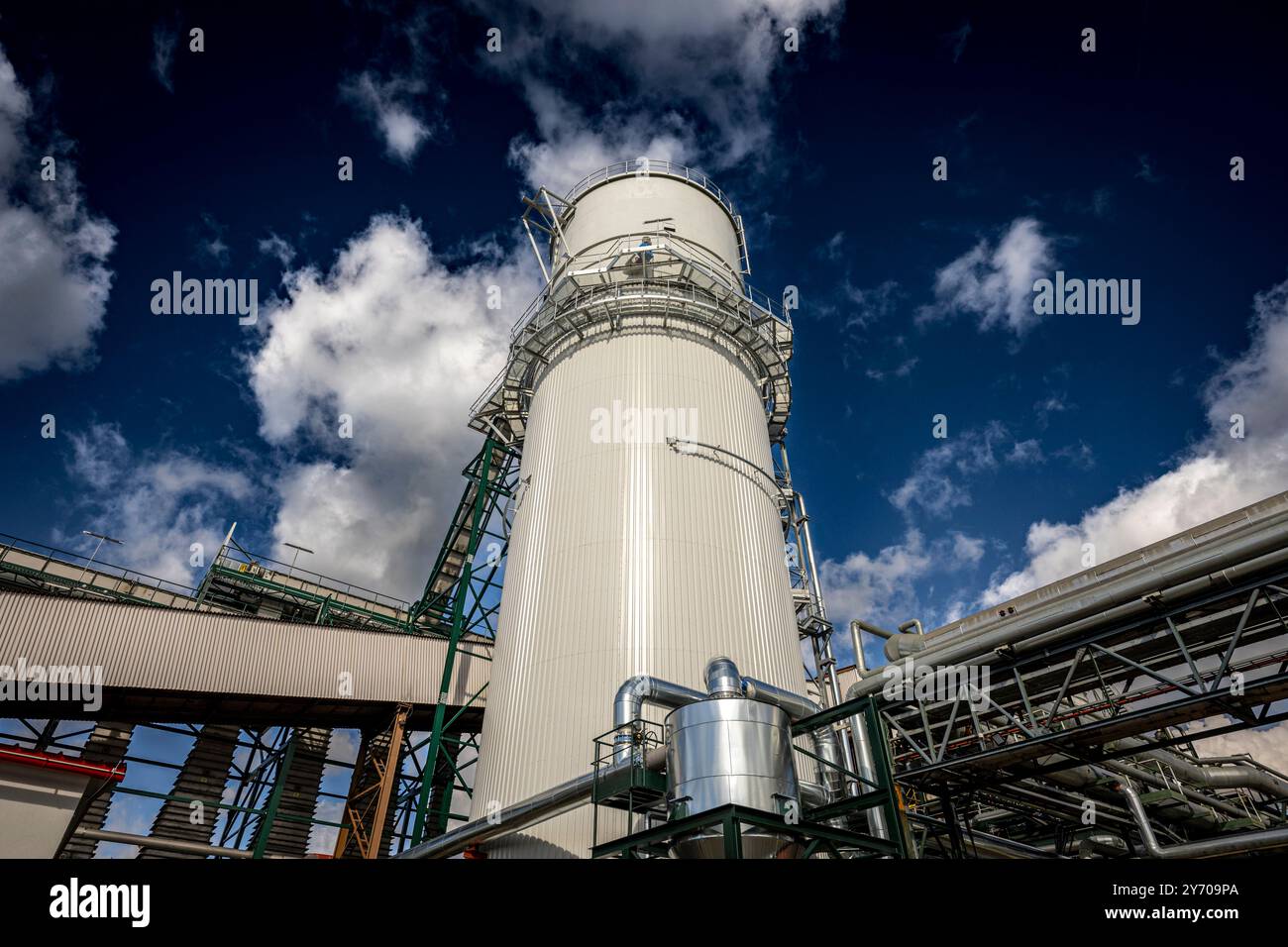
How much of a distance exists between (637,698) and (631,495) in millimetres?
5811

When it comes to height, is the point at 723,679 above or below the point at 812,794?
above

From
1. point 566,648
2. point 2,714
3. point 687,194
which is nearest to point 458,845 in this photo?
point 566,648

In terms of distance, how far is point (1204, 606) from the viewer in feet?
38.6

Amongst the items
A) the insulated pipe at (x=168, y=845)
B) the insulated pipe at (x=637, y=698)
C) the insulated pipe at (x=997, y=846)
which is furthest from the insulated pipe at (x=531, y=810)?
the insulated pipe at (x=168, y=845)

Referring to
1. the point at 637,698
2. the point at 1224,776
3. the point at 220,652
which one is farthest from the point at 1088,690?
the point at 220,652

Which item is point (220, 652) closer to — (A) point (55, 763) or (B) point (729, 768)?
(A) point (55, 763)

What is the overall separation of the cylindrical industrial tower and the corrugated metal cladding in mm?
7969

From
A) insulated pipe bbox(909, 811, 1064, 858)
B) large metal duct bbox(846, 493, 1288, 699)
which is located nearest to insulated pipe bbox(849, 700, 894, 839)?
large metal duct bbox(846, 493, 1288, 699)

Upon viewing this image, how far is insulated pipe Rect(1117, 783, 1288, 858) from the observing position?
652 inches

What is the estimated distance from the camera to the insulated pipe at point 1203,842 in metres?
16.6

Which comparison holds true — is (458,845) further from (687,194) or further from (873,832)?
(687,194)

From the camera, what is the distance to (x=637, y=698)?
13.4 meters

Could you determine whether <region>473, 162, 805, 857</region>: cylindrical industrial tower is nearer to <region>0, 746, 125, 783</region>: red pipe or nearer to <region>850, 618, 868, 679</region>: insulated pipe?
<region>850, 618, 868, 679</region>: insulated pipe

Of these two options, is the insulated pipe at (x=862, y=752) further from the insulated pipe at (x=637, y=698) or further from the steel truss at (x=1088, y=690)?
the insulated pipe at (x=637, y=698)
